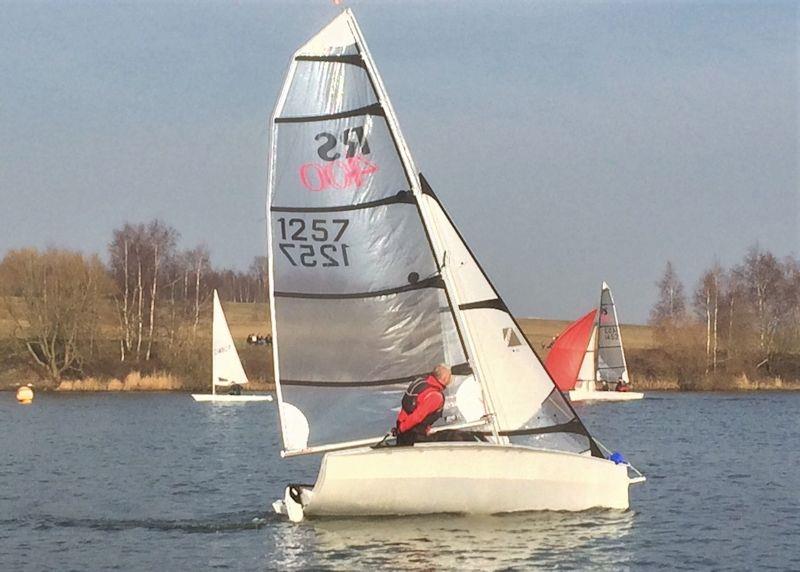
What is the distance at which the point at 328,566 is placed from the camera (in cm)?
1353

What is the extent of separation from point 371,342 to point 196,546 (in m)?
3.04

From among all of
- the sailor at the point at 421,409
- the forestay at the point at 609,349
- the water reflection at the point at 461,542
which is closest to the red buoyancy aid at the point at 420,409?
the sailor at the point at 421,409

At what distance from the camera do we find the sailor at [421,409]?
14914 millimetres

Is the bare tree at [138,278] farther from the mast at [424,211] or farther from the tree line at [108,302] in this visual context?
the mast at [424,211]

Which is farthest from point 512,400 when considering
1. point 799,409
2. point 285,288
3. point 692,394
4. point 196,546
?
point 692,394

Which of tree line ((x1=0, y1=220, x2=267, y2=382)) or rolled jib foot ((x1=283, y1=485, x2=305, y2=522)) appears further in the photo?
tree line ((x1=0, y1=220, x2=267, y2=382))

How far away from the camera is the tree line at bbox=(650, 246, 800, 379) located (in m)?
62.8

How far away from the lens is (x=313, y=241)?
1549 cm

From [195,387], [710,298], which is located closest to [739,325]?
[710,298]

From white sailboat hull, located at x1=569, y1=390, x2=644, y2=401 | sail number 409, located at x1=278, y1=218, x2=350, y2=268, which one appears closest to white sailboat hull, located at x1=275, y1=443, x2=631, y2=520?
sail number 409, located at x1=278, y1=218, x2=350, y2=268

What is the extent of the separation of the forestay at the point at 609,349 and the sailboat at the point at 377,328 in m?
36.3

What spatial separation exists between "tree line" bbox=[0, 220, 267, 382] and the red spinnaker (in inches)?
726

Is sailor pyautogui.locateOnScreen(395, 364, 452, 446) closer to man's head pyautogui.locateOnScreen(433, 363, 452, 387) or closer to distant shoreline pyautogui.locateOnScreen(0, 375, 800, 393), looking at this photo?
man's head pyautogui.locateOnScreen(433, 363, 452, 387)

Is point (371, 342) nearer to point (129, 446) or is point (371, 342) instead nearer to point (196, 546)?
point (196, 546)
